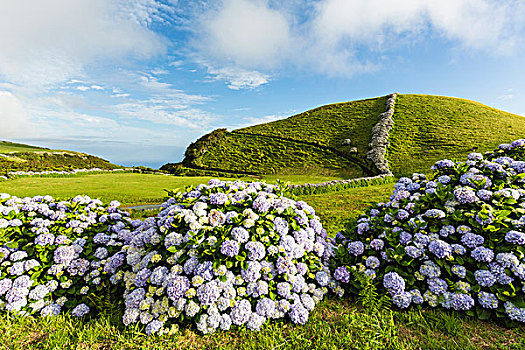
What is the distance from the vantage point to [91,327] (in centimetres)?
321

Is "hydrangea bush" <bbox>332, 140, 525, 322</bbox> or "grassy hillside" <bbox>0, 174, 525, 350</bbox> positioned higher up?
"hydrangea bush" <bbox>332, 140, 525, 322</bbox>

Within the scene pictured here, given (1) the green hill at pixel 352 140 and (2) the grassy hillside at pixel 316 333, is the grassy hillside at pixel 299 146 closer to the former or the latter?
(1) the green hill at pixel 352 140

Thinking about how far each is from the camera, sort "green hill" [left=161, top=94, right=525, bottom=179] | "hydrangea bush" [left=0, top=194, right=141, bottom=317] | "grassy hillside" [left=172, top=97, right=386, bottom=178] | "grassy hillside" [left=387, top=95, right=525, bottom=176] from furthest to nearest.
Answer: "grassy hillside" [left=172, top=97, right=386, bottom=178], "green hill" [left=161, top=94, right=525, bottom=179], "grassy hillside" [left=387, top=95, right=525, bottom=176], "hydrangea bush" [left=0, top=194, right=141, bottom=317]

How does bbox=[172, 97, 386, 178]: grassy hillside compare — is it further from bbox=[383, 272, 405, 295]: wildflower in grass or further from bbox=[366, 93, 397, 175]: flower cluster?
bbox=[383, 272, 405, 295]: wildflower in grass

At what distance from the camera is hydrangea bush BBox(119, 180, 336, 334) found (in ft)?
10.2

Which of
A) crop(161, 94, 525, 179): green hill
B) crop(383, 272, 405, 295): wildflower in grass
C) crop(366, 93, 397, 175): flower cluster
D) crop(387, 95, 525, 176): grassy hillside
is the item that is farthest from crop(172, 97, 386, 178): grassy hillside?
crop(383, 272, 405, 295): wildflower in grass

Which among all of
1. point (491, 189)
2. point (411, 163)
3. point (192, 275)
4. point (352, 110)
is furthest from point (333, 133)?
point (192, 275)

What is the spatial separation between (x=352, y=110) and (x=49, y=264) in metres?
34.2

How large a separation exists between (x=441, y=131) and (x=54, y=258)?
1126 inches

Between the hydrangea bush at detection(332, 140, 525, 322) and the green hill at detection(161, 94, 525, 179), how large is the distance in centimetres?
1582

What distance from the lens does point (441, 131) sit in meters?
24.1

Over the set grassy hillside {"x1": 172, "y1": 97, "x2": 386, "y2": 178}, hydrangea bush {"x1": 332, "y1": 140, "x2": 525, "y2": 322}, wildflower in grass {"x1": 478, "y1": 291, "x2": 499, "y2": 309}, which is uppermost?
grassy hillside {"x1": 172, "y1": 97, "x2": 386, "y2": 178}

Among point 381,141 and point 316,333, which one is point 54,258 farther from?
point 381,141

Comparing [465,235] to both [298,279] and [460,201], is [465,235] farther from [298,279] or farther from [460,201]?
[298,279]
